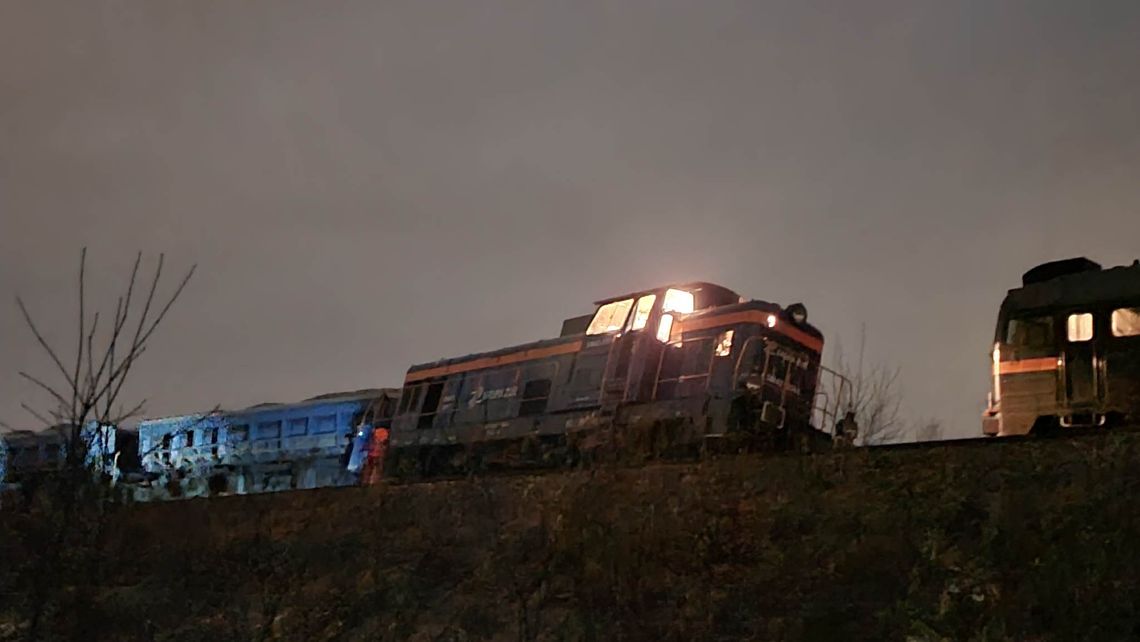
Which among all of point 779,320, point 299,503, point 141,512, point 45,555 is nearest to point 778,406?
point 779,320

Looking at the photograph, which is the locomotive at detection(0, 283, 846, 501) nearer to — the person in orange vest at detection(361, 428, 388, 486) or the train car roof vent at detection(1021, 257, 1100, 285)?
the person in orange vest at detection(361, 428, 388, 486)

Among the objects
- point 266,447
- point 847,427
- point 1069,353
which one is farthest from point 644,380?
point 266,447

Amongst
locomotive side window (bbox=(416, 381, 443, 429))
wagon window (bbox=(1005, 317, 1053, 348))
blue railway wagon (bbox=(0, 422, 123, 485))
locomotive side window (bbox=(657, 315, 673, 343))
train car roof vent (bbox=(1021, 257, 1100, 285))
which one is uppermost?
train car roof vent (bbox=(1021, 257, 1100, 285))

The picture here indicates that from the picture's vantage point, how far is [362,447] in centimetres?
2275

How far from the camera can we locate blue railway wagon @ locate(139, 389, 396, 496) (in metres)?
28.5

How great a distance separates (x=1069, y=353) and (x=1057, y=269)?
1905 millimetres

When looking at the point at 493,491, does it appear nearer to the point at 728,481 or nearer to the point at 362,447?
the point at 728,481

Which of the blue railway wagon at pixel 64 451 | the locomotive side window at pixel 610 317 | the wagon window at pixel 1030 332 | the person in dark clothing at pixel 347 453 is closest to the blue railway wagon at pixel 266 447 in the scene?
the person in dark clothing at pixel 347 453

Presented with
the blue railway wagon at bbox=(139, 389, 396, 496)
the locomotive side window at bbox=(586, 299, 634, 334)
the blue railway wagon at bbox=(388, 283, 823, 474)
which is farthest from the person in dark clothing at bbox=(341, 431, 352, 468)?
the locomotive side window at bbox=(586, 299, 634, 334)

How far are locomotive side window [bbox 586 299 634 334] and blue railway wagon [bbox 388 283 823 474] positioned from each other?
2 centimetres

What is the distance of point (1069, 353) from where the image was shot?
14.4 metres

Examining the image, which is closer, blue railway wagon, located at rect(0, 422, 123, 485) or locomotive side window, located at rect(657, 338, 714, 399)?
blue railway wagon, located at rect(0, 422, 123, 485)

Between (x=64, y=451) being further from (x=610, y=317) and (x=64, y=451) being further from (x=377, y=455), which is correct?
(x=377, y=455)

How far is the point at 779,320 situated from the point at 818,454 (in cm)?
600
